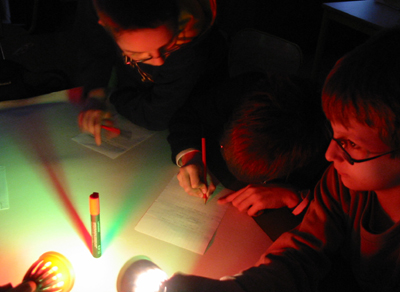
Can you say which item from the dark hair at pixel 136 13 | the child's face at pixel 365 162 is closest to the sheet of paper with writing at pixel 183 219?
the child's face at pixel 365 162

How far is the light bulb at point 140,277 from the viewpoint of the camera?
0.72 m

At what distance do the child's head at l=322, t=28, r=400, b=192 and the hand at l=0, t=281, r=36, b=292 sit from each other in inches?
29.0

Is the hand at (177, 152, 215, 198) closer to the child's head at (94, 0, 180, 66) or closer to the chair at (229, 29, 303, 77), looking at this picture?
the child's head at (94, 0, 180, 66)

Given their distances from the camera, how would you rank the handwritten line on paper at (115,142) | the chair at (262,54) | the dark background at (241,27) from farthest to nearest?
1. the dark background at (241,27)
2. the chair at (262,54)
3. the handwritten line on paper at (115,142)

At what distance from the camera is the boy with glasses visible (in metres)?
0.76

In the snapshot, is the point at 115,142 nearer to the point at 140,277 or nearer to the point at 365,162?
the point at 140,277

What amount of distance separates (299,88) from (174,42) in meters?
0.37

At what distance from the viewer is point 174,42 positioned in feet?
2.90

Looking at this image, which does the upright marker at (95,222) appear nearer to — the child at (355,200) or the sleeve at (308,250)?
the child at (355,200)

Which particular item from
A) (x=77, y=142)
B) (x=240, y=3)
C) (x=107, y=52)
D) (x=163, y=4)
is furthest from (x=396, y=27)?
(x=240, y=3)

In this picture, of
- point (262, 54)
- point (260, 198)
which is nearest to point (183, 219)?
point (260, 198)

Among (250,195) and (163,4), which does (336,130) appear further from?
(163,4)

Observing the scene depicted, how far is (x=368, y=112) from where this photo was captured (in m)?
0.60

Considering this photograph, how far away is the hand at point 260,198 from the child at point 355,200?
0.29 ft
